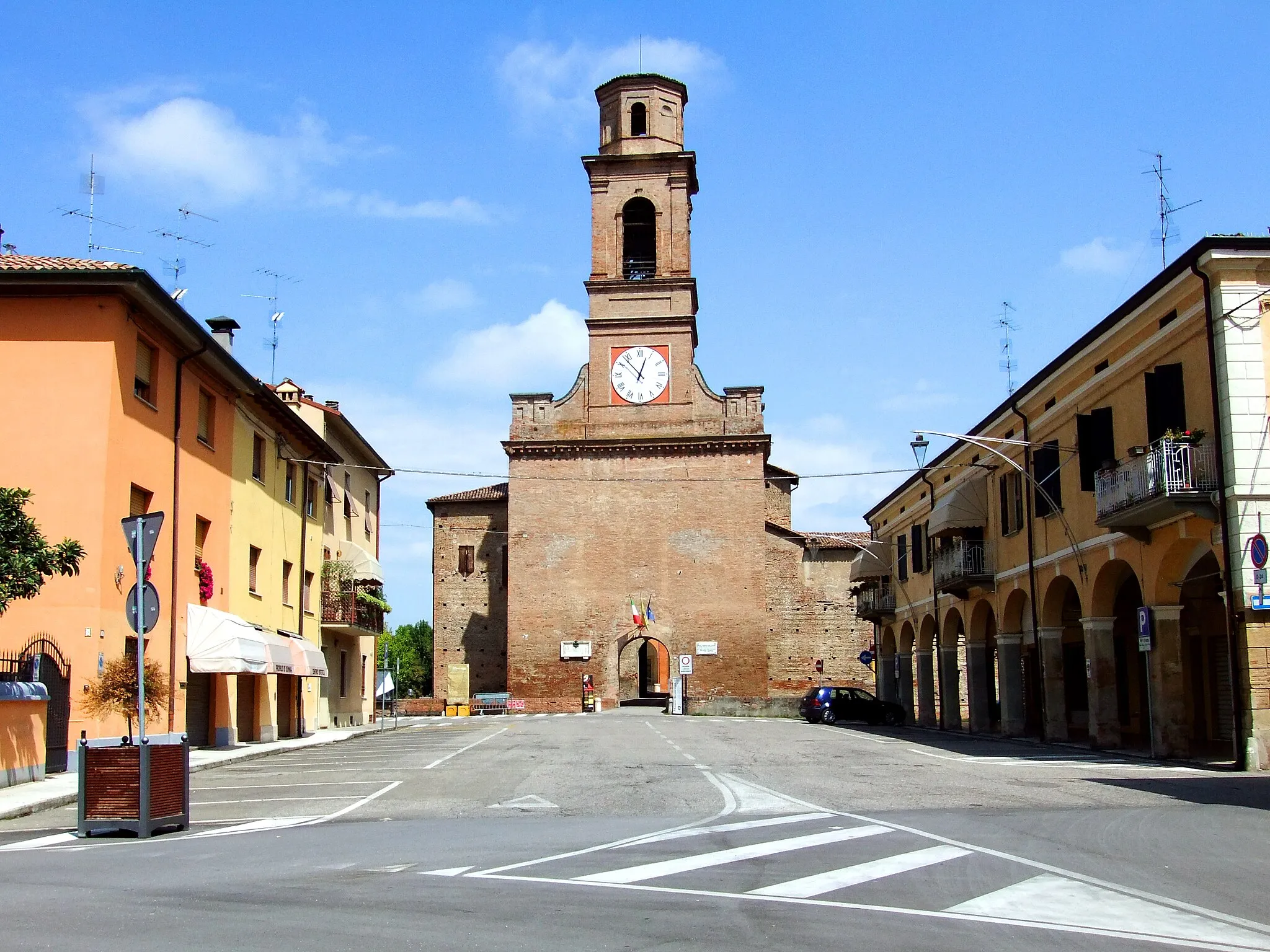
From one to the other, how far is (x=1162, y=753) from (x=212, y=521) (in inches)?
748

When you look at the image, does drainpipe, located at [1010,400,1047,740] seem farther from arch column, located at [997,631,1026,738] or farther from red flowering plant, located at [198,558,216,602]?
red flowering plant, located at [198,558,216,602]

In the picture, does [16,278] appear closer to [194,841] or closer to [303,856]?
[194,841]

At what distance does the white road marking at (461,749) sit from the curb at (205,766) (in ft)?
11.8

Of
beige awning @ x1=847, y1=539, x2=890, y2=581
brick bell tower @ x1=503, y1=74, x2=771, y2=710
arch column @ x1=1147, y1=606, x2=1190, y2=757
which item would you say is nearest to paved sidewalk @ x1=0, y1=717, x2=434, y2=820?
brick bell tower @ x1=503, y1=74, x2=771, y2=710

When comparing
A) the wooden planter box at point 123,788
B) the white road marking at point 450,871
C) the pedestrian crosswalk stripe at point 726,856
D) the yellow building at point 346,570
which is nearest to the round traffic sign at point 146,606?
the wooden planter box at point 123,788

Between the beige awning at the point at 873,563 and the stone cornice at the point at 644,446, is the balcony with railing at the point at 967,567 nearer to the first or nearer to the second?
the beige awning at the point at 873,563

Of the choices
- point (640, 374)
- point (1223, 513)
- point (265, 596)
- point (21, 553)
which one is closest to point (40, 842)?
point (21, 553)

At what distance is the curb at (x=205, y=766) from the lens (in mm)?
14477

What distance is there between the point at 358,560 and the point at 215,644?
15005 millimetres

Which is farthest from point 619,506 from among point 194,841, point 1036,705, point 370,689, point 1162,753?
point 194,841

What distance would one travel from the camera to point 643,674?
8362 centimetres

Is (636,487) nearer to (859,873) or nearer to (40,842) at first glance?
(40,842)

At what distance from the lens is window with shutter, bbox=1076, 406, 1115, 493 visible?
24406mm

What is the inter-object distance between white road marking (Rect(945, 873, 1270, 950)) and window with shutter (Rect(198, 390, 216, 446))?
21.3 metres
